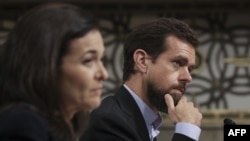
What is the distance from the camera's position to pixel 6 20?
4.59 meters

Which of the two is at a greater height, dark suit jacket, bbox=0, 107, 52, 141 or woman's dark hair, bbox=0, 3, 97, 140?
woman's dark hair, bbox=0, 3, 97, 140

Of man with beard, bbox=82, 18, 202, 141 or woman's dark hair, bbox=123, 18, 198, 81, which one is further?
woman's dark hair, bbox=123, 18, 198, 81

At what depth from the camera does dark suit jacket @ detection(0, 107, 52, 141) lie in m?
0.95

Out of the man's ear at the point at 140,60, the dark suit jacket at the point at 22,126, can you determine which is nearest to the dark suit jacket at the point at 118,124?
the man's ear at the point at 140,60

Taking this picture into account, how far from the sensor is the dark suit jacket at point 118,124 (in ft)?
5.25

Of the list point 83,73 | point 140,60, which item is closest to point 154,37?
point 140,60

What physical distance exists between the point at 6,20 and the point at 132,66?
2912mm

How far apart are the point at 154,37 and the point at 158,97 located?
22 cm

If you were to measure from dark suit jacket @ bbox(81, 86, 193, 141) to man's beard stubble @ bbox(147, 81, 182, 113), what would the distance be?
0.20 ft

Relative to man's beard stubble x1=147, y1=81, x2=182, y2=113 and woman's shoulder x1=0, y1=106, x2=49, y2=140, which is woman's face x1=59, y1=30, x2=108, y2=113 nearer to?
woman's shoulder x1=0, y1=106, x2=49, y2=140

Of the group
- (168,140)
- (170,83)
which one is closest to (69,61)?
(170,83)

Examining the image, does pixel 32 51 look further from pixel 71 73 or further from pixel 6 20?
pixel 6 20

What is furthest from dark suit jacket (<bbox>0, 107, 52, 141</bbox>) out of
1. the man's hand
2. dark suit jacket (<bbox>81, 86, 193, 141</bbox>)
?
the man's hand

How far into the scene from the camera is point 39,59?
1.02 m
